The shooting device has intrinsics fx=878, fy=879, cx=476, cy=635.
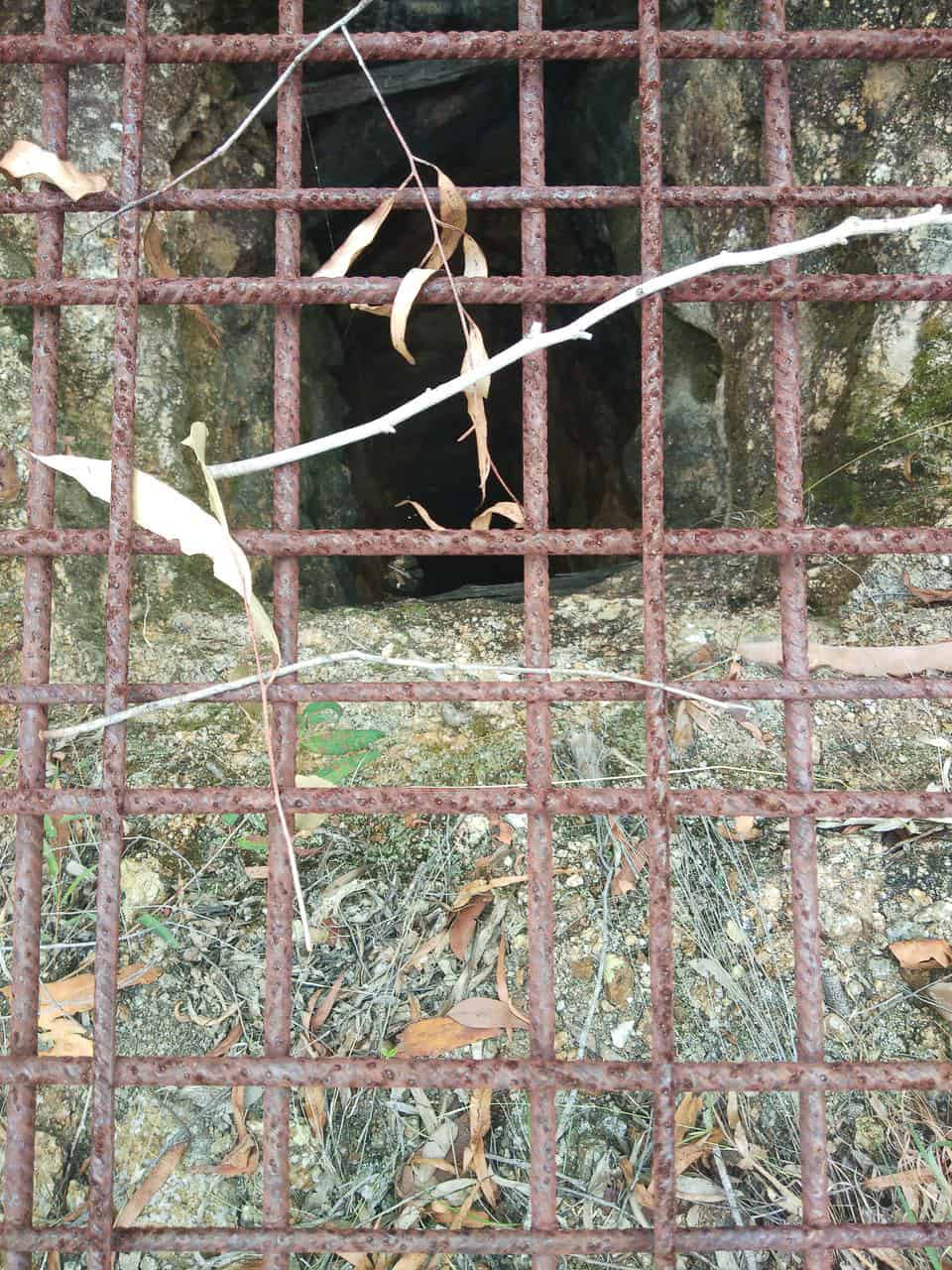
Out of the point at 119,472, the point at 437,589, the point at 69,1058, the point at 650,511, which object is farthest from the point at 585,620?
the point at 437,589

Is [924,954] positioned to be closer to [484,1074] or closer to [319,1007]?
[484,1074]

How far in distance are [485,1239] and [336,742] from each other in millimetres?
760

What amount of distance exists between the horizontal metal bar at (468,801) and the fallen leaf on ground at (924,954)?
0.37 m

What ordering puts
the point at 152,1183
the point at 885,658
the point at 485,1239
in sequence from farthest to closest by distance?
the point at 885,658, the point at 152,1183, the point at 485,1239

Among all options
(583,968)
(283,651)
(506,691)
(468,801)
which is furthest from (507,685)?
(583,968)

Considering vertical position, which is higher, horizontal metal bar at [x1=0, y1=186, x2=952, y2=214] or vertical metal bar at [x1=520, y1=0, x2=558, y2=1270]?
horizontal metal bar at [x1=0, y1=186, x2=952, y2=214]

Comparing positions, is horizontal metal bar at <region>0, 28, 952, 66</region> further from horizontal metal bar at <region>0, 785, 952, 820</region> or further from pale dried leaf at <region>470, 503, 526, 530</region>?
horizontal metal bar at <region>0, 785, 952, 820</region>

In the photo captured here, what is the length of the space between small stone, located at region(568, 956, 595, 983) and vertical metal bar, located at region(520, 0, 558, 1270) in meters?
0.30

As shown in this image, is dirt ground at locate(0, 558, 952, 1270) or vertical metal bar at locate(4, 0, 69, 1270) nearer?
vertical metal bar at locate(4, 0, 69, 1270)

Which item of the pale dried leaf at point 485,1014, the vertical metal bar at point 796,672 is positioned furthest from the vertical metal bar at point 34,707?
the vertical metal bar at point 796,672

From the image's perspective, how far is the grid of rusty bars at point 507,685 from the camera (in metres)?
0.97

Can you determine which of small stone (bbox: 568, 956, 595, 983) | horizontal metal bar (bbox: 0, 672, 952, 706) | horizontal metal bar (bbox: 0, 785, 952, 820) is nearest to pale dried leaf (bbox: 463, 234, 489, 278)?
horizontal metal bar (bbox: 0, 672, 952, 706)

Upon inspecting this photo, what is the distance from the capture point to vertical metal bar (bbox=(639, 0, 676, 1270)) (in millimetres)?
959

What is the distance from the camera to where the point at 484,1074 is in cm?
96
